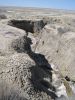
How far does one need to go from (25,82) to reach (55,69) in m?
5.88

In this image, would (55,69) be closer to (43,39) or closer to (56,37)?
(56,37)

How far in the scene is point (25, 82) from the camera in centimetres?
1009

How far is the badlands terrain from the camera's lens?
9.88m

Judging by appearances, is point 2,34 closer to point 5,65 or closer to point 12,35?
point 12,35

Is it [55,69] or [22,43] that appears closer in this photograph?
[22,43]

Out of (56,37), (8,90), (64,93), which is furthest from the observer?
(56,37)

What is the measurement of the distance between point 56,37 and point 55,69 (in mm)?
2876

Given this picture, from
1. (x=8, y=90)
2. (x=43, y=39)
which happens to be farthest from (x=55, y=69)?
(x=8, y=90)

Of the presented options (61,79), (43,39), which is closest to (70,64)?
(61,79)

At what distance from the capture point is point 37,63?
15398 millimetres

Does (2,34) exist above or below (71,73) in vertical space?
above

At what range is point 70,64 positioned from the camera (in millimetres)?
15516

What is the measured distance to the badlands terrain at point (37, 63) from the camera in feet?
32.4

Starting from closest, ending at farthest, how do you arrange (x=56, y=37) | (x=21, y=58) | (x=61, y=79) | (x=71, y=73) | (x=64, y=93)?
1. (x=21, y=58)
2. (x=64, y=93)
3. (x=61, y=79)
4. (x=71, y=73)
5. (x=56, y=37)
